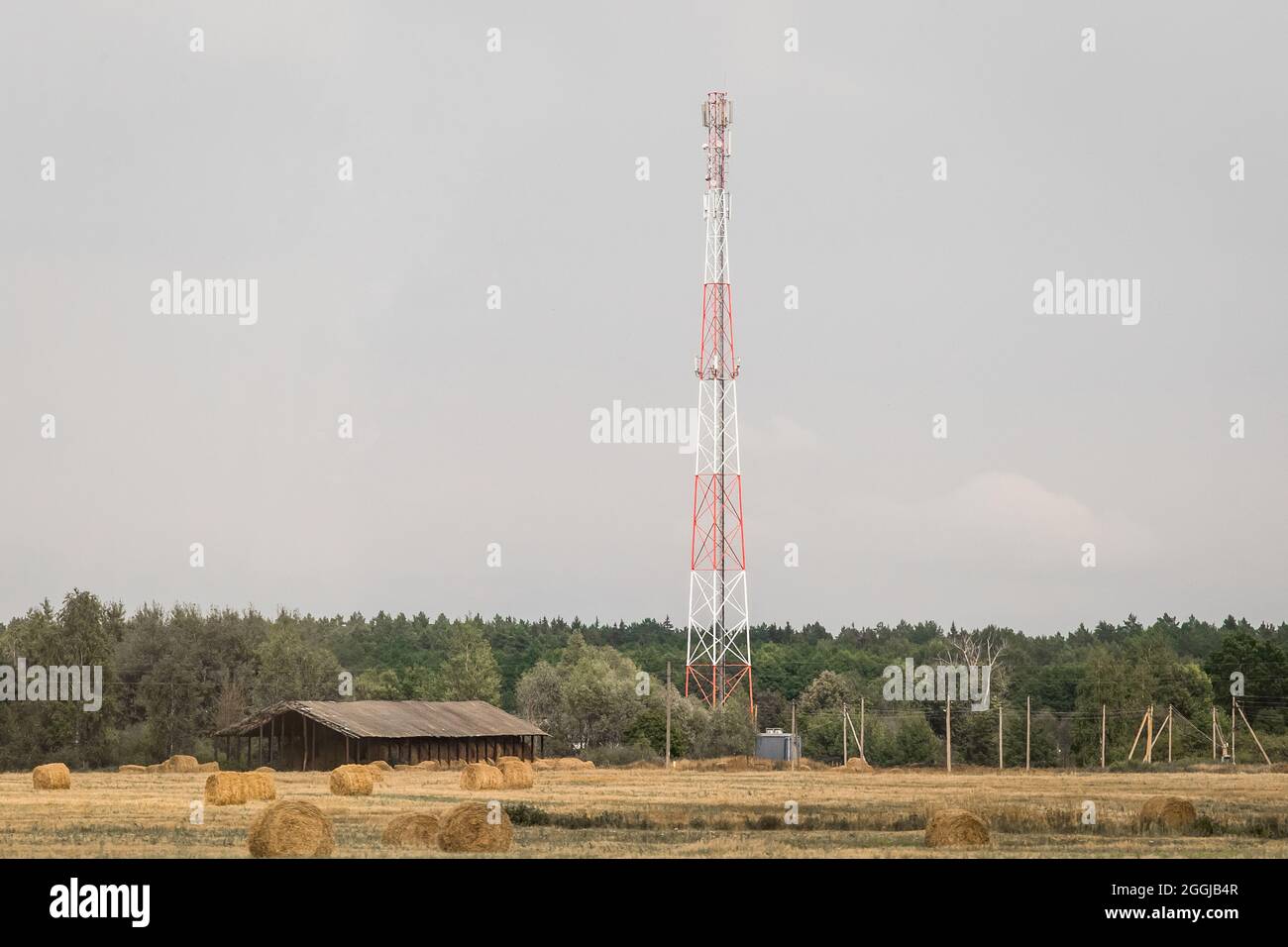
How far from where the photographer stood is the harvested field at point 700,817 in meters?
28.8

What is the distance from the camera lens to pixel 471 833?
28.9m

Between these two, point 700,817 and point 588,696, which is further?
point 588,696

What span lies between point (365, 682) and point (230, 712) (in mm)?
15233

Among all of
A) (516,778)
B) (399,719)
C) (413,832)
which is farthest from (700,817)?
(399,719)

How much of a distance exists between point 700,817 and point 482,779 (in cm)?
1923

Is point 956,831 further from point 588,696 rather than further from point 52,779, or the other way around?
point 588,696

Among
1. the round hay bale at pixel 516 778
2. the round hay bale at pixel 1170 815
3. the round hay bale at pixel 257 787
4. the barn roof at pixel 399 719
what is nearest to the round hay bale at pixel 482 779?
the round hay bale at pixel 516 778

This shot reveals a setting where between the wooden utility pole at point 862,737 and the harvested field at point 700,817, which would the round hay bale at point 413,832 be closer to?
the harvested field at point 700,817

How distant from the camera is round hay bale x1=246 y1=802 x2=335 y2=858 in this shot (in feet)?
92.7

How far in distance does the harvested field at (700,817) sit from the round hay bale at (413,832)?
484 millimetres

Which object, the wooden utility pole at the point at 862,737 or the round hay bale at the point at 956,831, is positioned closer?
the round hay bale at the point at 956,831

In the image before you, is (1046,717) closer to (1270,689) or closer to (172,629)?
(1270,689)

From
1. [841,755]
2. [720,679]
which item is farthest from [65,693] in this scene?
[841,755]
